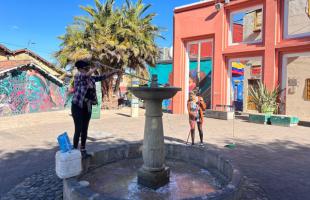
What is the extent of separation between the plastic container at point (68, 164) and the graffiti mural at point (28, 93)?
1541 cm

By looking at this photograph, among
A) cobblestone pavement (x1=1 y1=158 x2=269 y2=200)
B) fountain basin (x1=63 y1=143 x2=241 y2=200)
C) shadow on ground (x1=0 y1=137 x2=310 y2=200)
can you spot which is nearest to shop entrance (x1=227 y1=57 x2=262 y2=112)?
shadow on ground (x1=0 y1=137 x2=310 y2=200)

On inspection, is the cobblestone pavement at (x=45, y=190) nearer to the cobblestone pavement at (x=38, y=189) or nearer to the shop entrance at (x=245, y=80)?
the cobblestone pavement at (x=38, y=189)

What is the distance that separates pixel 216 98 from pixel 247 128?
4323 millimetres

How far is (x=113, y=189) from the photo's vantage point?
436cm

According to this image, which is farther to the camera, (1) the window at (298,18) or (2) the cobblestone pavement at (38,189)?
(1) the window at (298,18)

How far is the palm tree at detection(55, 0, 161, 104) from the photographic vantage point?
61.8 feet

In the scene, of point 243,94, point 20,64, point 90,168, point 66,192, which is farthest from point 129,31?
point 66,192

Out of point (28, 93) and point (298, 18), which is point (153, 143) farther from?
point (298, 18)

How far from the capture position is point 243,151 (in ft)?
24.4

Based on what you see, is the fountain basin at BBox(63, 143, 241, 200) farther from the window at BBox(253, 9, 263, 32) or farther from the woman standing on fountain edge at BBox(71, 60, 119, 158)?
the window at BBox(253, 9, 263, 32)

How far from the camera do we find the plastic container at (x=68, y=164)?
3896 mm

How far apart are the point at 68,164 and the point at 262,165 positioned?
4.13 meters

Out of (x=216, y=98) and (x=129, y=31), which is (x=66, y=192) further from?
(x=129, y=31)

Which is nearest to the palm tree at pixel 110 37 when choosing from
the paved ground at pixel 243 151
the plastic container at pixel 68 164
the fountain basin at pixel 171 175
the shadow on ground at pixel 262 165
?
the paved ground at pixel 243 151
